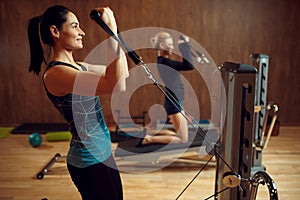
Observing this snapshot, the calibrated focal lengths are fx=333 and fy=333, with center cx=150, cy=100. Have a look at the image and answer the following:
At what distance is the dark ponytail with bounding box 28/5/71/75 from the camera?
134 cm

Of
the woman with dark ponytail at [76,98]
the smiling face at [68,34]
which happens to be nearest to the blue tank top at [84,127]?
the woman with dark ponytail at [76,98]

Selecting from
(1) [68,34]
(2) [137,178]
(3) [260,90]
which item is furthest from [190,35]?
(1) [68,34]

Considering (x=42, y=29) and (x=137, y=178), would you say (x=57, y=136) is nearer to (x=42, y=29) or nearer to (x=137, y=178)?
(x=137, y=178)

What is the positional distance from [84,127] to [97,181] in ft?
0.78

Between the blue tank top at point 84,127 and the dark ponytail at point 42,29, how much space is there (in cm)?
12

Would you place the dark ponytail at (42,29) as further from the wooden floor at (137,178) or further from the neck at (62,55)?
the wooden floor at (137,178)

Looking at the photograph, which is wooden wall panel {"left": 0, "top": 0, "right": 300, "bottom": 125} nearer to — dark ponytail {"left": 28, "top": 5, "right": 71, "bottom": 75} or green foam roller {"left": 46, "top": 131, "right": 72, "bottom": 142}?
green foam roller {"left": 46, "top": 131, "right": 72, "bottom": 142}

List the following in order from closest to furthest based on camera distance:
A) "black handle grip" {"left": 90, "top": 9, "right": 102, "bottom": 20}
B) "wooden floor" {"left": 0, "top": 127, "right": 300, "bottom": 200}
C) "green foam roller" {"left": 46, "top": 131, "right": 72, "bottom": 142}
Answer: "black handle grip" {"left": 90, "top": 9, "right": 102, "bottom": 20}
"wooden floor" {"left": 0, "top": 127, "right": 300, "bottom": 200}
"green foam roller" {"left": 46, "top": 131, "right": 72, "bottom": 142}

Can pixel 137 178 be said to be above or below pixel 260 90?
below

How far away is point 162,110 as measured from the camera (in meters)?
4.68

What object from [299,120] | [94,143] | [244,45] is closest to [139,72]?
[244,45]

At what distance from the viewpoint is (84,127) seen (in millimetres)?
1349

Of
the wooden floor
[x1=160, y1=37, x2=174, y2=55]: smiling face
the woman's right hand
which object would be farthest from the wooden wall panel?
the woman's right hand

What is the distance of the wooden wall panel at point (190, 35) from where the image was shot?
4.42m
